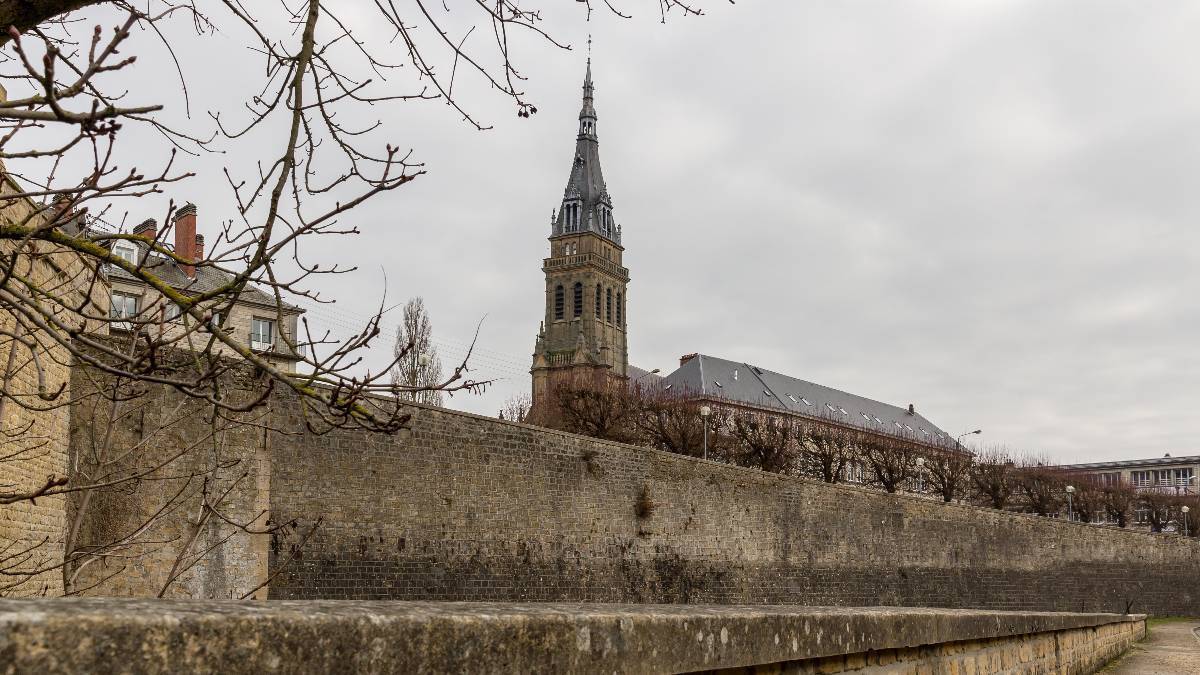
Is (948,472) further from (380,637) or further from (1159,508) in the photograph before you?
(380,637)

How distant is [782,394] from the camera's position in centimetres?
8762

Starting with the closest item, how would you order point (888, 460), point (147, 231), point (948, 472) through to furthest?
point (147, 231) → point (888, 460) → point (948, 472)

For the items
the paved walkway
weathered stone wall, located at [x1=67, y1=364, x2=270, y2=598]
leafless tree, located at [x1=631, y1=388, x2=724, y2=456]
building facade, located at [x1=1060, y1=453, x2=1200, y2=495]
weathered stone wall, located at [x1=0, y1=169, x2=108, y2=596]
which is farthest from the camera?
building facade, located at [x1=1060, y1=453, x2=1200, y2=495]

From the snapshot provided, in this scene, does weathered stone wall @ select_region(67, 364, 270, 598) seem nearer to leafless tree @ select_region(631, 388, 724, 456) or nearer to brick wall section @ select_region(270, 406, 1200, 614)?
brick wall section @ select_region(270, 406, 1200, 614)

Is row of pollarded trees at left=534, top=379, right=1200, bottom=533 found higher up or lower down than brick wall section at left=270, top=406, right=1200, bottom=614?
higher up

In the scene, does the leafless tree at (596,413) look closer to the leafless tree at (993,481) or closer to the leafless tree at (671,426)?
the leafless tree at (671,426)

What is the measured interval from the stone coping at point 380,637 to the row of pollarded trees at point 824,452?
87.0 feet

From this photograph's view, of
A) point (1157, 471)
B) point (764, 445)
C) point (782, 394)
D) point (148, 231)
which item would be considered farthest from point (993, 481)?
point (1157, 471)

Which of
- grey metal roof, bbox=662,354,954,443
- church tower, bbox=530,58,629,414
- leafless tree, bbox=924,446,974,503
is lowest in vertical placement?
leafless tree, bbox=924,446,974,503

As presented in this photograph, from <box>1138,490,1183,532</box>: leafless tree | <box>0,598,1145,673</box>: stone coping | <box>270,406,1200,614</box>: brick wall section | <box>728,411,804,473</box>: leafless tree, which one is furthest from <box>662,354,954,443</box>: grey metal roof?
<box>0,598,1145,673</box>: stone coping

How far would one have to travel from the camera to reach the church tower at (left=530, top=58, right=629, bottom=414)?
92.8 metres

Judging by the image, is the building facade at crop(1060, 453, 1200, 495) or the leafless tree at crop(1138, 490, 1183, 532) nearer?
the leafless tree at crop(1138, 490, 1183, 532)

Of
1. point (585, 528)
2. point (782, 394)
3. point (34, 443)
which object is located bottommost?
point (585, 528)

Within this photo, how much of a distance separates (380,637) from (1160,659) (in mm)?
17161
